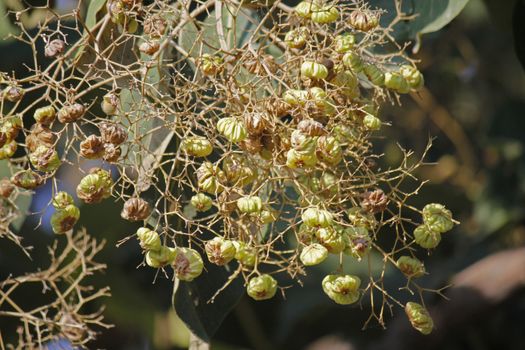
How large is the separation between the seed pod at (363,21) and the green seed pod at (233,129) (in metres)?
0.26

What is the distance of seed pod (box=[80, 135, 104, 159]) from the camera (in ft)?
4.06

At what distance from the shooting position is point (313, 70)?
4.14 ft

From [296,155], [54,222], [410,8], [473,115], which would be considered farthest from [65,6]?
[473,115]

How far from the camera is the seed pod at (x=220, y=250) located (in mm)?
1230

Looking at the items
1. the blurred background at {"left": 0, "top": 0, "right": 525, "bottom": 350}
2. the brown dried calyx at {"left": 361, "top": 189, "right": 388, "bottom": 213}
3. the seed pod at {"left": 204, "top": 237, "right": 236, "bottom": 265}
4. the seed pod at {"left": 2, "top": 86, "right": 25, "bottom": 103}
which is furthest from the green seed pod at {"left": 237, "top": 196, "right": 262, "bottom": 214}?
the blurred background at {"left": 0, "top": 0, "right": 525, "bottom": 350}

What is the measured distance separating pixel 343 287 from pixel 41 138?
1.52 ft

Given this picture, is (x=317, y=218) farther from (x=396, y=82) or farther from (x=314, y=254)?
(x=396, y=82)

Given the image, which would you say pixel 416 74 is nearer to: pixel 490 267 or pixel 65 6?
pixel 490 267

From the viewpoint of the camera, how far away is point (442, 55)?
3762 mm

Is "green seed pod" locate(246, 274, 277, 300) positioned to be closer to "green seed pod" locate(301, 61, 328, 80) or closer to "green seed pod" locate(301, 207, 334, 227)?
"green seed pod" locate(301, 207, 334, 227)

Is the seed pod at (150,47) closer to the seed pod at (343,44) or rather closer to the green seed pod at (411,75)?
the seed pod at (343,44)

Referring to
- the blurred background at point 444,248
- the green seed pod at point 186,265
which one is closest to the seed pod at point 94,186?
the green seed pod at point 186,265

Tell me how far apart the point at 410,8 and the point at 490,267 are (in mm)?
1243

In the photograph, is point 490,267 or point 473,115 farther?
point 473,115
